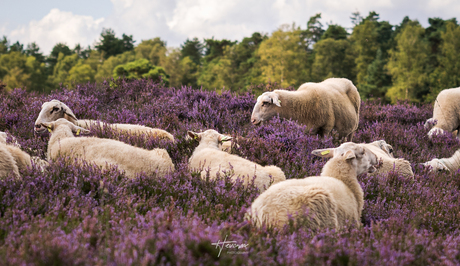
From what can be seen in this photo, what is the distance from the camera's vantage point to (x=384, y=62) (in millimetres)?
41906

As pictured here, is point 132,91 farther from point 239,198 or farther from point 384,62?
point 384,62

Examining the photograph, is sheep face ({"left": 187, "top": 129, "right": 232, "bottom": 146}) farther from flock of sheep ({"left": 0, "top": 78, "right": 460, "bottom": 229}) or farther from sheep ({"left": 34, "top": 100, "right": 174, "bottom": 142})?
sheep ({"left": 34, "top": 100, "right": 174, "bottom": 142})

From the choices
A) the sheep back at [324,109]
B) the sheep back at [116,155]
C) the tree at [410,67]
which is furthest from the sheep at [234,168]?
the tree at [410,67]

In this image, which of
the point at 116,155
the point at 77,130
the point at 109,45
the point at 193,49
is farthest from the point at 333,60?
the point at 109,45

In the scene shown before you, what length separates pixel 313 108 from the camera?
7.09 metres

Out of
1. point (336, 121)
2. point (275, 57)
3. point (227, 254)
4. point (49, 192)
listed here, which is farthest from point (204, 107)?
point (275, 57)

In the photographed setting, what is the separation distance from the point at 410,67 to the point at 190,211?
136ft

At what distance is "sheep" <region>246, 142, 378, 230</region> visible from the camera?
2.76 m

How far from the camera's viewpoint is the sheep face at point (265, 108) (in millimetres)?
6541

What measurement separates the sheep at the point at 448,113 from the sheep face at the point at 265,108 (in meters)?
5.06

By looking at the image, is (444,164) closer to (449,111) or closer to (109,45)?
(449,111)

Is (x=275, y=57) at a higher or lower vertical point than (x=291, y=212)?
higher

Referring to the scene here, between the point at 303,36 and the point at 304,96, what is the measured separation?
49567 mm

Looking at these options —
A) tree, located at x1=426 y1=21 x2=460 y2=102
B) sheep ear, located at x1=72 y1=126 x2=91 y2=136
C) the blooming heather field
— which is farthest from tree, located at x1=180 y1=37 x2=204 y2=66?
sheep ear, located at x1=72 y1=126 x2=91 y2=136
